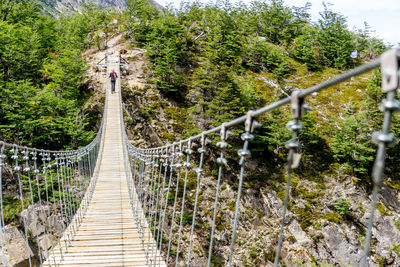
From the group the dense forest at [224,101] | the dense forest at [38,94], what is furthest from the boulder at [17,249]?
the dense forest at [38,94]

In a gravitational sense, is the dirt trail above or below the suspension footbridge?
above

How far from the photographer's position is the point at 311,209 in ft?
36.2

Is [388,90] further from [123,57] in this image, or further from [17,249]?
[123,57]

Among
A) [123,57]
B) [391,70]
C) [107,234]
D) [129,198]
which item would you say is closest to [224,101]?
[123,57]

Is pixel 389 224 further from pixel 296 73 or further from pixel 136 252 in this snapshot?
pixel 136 252

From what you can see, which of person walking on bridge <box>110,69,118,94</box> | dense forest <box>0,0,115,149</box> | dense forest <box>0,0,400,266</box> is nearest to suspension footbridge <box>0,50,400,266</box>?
dense forest <box>0,0,115,149</box>

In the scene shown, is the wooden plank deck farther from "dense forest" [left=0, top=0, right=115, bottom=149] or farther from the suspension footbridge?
"dense forest" [left=0, top=0, right=115, bottom=149]

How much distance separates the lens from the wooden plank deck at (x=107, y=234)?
2.84 m

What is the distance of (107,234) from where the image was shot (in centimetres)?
349

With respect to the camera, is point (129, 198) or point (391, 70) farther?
point (129, 198)

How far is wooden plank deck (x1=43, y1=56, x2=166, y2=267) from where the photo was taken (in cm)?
284

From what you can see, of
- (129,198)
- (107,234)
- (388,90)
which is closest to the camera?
(388,90)

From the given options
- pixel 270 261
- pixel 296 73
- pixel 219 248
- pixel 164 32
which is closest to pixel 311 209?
pixel 270 261

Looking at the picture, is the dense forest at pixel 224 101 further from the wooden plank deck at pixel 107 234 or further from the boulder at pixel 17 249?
the wooden plank deck at pixel 107 234
